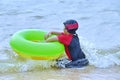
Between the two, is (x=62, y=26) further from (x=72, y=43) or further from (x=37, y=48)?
(x=37, y=48)

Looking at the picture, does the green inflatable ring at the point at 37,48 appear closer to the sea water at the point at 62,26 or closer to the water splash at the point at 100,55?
the sea water at the point at 62,26

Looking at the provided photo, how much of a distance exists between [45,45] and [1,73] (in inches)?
31.8

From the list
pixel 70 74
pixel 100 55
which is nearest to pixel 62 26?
pixel 100 55

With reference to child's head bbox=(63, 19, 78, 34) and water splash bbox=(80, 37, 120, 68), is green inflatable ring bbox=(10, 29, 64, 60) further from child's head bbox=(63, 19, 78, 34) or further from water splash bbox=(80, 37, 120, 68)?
water splash bbox=(80, 37, 120, 68)

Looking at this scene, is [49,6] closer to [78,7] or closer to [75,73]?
[78,7]

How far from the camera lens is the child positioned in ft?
19.5

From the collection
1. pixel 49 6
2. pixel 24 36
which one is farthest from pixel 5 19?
pixel 24 36

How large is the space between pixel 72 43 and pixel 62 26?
3.44m

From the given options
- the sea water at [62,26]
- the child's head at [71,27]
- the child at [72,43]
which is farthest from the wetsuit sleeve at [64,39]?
the sea water at [62,26]

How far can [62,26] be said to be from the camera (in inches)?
368

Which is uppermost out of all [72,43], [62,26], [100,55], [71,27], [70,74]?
[71,27]

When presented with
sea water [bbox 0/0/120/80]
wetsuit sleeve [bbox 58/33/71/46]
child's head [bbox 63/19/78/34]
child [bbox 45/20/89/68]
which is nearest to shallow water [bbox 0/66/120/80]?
sea water [bbox 0/0/120/80]

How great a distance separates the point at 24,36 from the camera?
20.5 ft

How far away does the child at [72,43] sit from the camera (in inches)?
234
